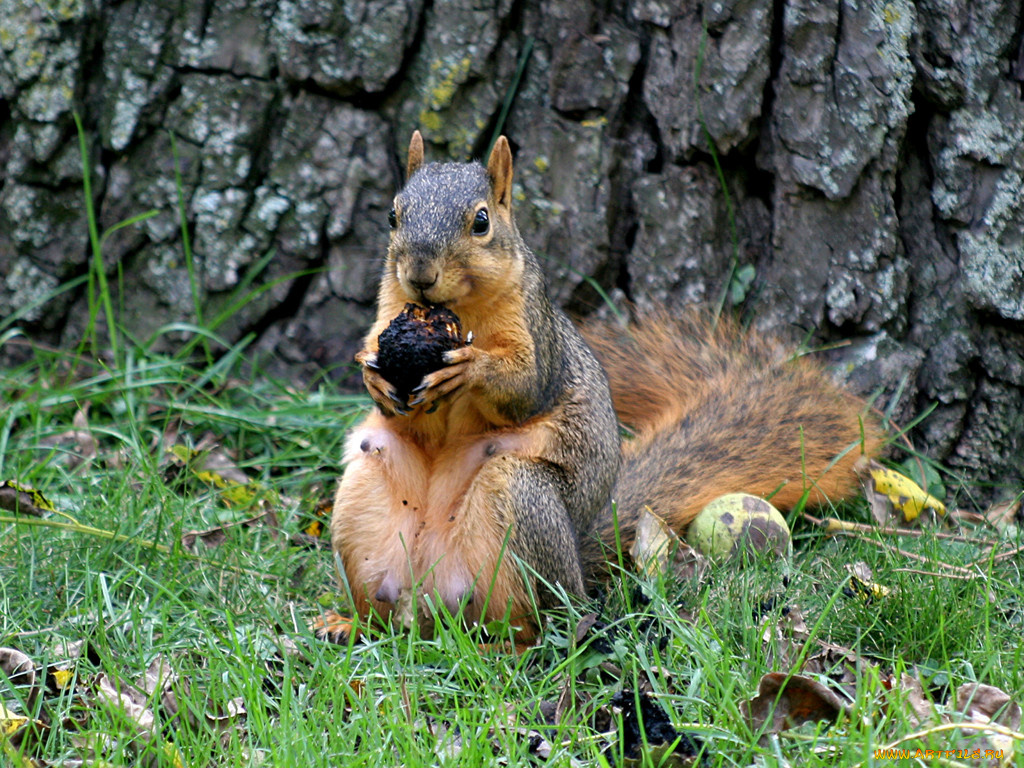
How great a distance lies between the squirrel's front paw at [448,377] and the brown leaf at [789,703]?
27.5 inches

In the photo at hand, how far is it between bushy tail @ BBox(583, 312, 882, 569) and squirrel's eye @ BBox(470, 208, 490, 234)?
0.63 meters

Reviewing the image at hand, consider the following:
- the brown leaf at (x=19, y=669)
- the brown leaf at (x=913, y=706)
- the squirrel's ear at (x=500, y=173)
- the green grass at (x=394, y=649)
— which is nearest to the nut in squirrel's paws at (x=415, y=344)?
the squirrel's ear at (x=500, y=173)

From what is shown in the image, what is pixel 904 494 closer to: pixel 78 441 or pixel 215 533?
pixel 215 533

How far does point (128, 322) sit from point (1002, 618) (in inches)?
87.7

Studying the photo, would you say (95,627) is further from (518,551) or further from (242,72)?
(242,72)

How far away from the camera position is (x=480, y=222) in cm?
182

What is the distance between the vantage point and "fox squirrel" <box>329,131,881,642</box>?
1.75 meters

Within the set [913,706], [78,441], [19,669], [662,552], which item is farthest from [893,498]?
[78,441]

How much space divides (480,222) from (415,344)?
0.87 feet

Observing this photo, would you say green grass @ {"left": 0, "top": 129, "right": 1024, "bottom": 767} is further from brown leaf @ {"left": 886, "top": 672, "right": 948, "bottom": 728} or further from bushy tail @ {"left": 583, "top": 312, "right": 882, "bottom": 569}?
bushy tail @ {"left": 583, "top": 312, "right": 882, "bottom": 569}

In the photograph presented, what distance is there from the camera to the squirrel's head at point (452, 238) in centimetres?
173

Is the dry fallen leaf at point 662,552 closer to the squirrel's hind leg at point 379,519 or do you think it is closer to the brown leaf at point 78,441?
the squirrel's hind leg at point 379,519

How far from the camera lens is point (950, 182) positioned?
2.34 meters

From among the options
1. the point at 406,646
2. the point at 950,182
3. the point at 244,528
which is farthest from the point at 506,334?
the point at 950,182
